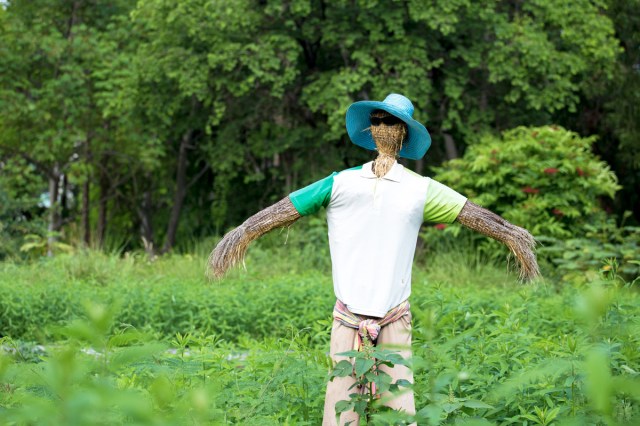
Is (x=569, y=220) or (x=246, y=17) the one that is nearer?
(x=569, y=220)

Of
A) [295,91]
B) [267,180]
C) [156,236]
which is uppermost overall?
[295,91]

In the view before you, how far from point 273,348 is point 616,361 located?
5.55ft

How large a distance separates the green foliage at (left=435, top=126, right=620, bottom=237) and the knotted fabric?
829 centimetres

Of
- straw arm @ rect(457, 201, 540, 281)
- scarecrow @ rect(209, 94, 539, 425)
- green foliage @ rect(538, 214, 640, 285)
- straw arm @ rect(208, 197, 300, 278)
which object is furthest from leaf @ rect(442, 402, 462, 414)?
green foliage @ rect(538, 214, 640, 285)

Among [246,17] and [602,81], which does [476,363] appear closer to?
[246,17]

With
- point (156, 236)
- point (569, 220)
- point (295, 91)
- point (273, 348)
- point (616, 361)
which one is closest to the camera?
point (616, 361)

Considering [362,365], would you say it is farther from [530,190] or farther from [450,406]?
[530,190]

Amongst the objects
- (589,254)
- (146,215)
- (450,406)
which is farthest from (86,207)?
(450,406)

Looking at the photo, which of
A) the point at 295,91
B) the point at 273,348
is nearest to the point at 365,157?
the point at 295,91

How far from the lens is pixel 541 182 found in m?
12.4

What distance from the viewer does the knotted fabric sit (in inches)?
156

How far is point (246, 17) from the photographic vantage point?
15648mm

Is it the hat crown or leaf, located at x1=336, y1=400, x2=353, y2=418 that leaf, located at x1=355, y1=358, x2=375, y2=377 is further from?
the hat crown

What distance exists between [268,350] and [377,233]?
4.36ft
